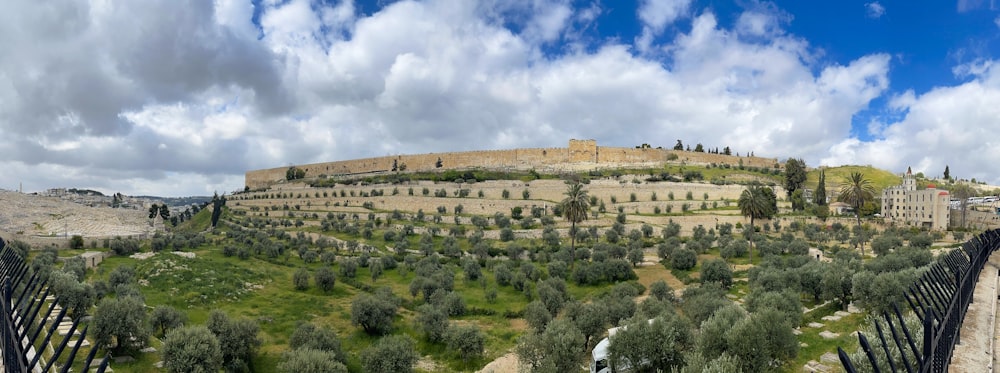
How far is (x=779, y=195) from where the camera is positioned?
6175 centimetres

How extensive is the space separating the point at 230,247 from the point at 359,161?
57.7 meters

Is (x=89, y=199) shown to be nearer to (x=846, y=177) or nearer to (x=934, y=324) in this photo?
(x=934, y=324)

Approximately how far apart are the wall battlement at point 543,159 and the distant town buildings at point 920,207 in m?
33.9

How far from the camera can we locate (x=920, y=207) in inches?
2053

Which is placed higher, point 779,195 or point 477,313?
point 779,195

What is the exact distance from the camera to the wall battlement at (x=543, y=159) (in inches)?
3406

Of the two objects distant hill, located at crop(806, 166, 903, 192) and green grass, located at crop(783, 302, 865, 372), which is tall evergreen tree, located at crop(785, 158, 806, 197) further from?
green grass, located at crop(783, 302, 865, 372)

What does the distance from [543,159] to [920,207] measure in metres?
50.9

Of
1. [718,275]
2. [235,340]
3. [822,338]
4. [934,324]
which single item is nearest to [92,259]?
[235,340]

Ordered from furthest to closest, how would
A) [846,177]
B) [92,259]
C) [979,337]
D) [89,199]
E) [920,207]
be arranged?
[89,199] < [846,177] < [920,207] < [92,259] < [979,337]

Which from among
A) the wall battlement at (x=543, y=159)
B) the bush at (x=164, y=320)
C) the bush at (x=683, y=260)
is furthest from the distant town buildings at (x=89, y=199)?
the bush at (x=683, y=260)

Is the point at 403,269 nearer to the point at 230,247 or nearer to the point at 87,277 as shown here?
the point at 230,247

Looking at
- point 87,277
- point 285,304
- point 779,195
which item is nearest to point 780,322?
point 285,304

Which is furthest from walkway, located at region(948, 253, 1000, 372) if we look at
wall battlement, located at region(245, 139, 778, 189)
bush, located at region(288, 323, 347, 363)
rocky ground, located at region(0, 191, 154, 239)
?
wall battlement, located at region(245, 139, 778, 189)
